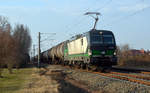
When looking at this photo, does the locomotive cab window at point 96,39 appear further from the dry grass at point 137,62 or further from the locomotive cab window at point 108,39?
the dry grass at point 137,62

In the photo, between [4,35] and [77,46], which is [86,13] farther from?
[4,35]

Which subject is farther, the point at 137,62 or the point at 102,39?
the point at 137,62

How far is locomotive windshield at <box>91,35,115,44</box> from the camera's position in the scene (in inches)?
705

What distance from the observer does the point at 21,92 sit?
10680 millimetres

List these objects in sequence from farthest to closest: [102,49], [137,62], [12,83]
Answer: [137,62] < [102,49] < [12,83]

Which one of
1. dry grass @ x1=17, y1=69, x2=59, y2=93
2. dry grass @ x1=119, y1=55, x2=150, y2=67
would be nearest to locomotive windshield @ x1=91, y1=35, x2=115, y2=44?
dry grass @ x1=17, y1=69, x2=59, y2=93

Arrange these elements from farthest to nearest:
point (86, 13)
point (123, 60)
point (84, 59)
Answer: point (123, 60), point (86, 13), point (84, 59)

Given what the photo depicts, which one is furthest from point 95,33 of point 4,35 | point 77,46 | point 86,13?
point 4,35

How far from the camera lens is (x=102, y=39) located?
18109 mm

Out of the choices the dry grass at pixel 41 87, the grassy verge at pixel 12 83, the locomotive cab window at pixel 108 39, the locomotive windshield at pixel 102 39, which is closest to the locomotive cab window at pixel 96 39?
the locomotive windshield at pixel 102 39

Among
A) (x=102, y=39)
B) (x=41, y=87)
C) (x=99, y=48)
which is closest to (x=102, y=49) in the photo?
(x=99, y=48)

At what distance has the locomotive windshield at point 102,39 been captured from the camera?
58.7 feet

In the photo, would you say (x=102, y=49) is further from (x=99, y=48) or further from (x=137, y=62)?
(x=137, y=62)

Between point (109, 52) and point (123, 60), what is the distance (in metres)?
17.9
